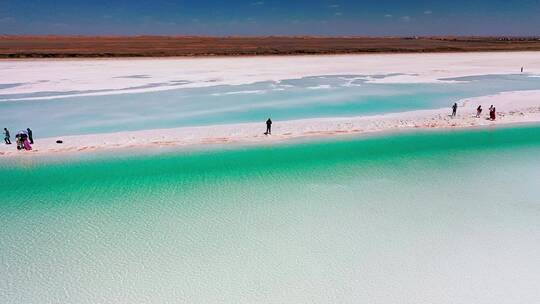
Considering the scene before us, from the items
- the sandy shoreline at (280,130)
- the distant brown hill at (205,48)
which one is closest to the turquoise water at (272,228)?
the sandy shoreline at (280,130)

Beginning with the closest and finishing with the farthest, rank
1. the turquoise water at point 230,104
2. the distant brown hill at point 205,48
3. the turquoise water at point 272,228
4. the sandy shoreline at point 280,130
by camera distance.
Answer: the turquoise water at point 272,228 < the sandy shoreline at point 280,130 < the turquoise water at point 230,104 < the distant brown hill at point 205,48

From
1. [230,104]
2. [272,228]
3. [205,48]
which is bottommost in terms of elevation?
[272,228]

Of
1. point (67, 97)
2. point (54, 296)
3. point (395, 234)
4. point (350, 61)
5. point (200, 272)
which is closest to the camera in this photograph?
point (54, 296)

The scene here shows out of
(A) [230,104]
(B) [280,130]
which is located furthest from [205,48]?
(B) [280,130]

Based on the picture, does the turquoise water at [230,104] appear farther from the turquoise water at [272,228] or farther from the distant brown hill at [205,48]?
the distant brown hill at [205,48]

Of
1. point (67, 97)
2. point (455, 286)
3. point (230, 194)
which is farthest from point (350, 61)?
point (455, 286)

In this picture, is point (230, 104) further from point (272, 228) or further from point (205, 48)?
point (205, 48)

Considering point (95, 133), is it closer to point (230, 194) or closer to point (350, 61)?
point (230, 194)
